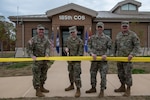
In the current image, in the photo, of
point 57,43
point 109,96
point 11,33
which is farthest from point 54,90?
point 11,33

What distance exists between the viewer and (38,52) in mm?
6770

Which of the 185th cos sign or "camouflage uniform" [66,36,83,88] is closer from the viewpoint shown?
"camouflage uniform" [66,36,83,88]

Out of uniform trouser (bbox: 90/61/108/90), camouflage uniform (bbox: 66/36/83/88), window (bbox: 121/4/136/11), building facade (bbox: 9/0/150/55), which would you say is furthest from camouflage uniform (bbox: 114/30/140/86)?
window (bbox: 121/4/136/11)

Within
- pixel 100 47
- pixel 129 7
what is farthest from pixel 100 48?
pixel 129 7

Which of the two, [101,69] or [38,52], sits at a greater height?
[38,52]

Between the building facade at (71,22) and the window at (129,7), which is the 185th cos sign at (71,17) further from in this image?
the window at (129,7)

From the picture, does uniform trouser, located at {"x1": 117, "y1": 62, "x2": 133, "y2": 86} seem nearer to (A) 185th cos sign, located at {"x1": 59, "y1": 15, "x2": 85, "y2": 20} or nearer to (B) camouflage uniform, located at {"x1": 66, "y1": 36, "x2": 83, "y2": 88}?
(B) camouflage uniform, located at {"x1": 66, "y1": 36, "x2": 83, "y2": 88}

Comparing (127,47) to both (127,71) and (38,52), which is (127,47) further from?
(38,52)

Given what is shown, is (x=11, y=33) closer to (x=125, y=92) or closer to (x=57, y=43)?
(x=57, y=43)

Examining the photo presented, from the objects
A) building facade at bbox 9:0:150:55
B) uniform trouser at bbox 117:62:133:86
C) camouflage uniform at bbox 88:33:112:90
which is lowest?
uniform trouser at bbox 117:62:133:86

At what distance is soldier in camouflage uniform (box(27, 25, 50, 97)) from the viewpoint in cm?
659

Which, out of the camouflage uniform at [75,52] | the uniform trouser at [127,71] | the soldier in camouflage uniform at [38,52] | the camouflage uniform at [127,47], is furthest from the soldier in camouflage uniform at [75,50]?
the uniform trouser at [127,71]

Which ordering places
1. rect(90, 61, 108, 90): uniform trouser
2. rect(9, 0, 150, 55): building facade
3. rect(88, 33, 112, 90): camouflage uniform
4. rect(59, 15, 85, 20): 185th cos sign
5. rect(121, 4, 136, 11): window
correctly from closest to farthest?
rect(90, 61, 108, 90): uniform trouser, rect(88, 33, 112, 90): camouflage uniform, rect(9, 0, 150, 55): building facade, rect(59, 15, 85, 20): 185th cos sign, rect(121, 4, 136, 11): window

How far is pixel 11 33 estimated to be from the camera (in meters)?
37.1
